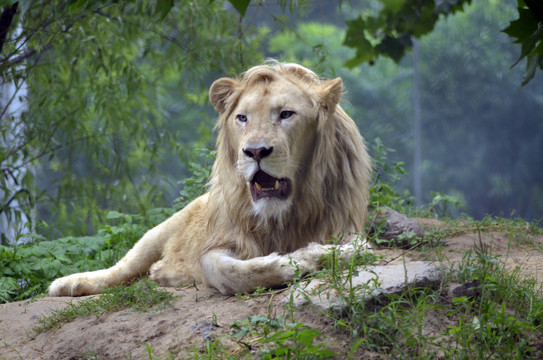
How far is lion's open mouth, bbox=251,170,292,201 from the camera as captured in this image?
344cm

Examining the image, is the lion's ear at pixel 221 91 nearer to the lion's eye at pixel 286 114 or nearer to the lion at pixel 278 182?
the lion at pixel 278 182

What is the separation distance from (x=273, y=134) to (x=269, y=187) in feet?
0.96

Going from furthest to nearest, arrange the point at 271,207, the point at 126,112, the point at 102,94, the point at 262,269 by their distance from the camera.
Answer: the point at 126,112 → the point at 102,94 → the point at 271,207 → the point at 262,269

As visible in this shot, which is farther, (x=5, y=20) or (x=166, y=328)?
(x=5, y=20)

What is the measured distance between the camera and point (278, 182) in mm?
3447

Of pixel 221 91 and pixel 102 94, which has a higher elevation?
pixel 102 94

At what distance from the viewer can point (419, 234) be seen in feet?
14.0

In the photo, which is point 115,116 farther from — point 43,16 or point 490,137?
point 490,137

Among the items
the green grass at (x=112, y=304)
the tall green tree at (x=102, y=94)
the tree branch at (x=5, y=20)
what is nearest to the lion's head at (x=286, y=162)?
the green grass at (x=112, y=304)

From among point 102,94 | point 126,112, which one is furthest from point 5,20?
point 126,112

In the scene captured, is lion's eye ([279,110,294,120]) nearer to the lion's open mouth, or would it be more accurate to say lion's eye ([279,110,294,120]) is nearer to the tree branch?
the lion's open mouth

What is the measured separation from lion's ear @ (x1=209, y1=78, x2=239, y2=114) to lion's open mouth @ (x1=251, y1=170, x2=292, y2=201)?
60cm

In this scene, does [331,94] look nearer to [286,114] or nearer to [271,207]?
[286,114]

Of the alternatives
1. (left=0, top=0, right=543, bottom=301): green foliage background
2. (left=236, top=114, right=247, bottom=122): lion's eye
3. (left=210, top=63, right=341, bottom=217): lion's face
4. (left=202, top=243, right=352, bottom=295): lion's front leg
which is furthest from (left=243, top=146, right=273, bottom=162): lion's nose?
(left=0, top=0, right=543, bottom=301): green foliage background
